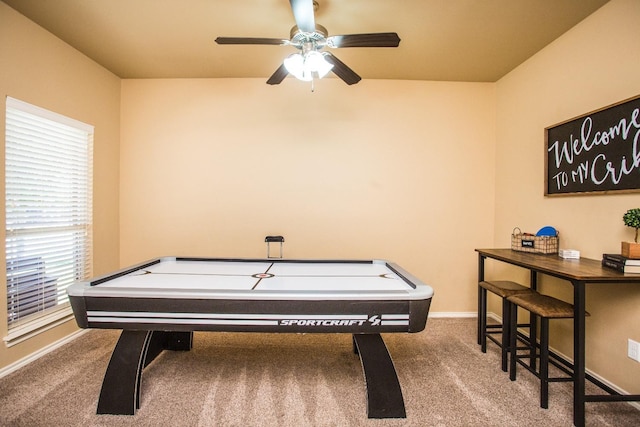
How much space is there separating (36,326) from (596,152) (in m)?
4.48

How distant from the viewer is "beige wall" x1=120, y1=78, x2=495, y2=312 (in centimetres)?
345

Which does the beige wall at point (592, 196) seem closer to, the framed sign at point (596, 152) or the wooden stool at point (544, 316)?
the framed sign at point (596, 152)

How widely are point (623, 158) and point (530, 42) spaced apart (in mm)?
1282

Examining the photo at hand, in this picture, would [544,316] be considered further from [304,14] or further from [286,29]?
[286,29]

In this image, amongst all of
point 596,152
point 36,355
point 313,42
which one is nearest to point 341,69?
point 313,42

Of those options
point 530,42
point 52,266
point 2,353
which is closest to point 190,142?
point 52,266

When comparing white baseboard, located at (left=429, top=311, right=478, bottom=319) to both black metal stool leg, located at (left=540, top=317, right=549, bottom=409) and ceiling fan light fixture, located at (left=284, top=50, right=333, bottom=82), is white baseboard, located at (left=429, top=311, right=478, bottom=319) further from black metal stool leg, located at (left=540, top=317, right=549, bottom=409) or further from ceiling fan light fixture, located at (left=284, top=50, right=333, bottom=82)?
ceiling fan light fixture, located at (left=284, top=50, right=333, bottom=82)

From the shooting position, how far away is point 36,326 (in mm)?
2453

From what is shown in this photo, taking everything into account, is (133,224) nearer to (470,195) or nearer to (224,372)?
(224,372)

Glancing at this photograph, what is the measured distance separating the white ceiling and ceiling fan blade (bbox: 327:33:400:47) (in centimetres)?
45

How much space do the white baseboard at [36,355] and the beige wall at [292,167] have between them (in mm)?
883

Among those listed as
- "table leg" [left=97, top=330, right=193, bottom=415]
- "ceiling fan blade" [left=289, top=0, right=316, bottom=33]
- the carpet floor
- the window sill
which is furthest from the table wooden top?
the window sill

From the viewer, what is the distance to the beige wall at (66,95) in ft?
7.42

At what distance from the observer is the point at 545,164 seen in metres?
2.70
